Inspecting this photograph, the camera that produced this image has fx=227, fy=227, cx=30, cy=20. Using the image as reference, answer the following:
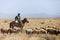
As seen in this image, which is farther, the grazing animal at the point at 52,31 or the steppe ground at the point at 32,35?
the grazing animal at the point at 52,31

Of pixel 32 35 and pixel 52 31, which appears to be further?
pixel 52 31

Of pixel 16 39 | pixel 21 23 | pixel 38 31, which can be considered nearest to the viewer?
pixel 16 39

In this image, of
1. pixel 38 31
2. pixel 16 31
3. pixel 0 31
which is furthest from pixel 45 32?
pixel 0 31

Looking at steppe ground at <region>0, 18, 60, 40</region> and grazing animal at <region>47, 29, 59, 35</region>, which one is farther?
grazing animal at <region>47, 29, 59, 35</region>

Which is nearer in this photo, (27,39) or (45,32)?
(27,39)

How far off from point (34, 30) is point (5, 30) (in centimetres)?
316

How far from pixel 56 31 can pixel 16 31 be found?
14.2 ft

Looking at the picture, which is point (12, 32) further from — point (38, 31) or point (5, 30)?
point (38, 31)

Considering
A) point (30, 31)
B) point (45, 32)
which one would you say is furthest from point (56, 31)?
point (30, 31)

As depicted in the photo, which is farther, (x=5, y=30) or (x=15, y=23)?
(x=15, y=23)

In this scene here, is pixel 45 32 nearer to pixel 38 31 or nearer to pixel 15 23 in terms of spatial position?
pixel 38 31

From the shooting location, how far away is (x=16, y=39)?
1864 cm

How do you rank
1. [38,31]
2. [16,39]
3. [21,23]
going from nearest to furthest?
[16,39] → [38,31] → [21,23]

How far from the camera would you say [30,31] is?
24234mm
